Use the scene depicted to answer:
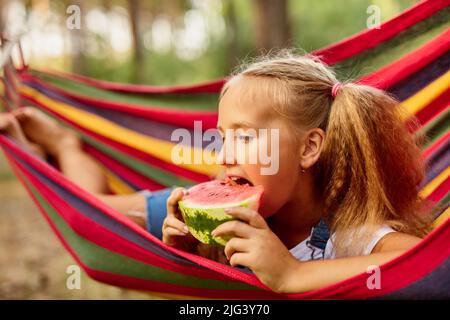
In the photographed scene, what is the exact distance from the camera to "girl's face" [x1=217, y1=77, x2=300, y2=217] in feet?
5.49

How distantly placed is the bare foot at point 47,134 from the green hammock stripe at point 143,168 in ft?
0.25

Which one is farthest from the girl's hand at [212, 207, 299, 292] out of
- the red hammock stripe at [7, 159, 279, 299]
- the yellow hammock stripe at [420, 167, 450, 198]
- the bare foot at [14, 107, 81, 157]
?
the bare foot at [14, 107, 81, 157]

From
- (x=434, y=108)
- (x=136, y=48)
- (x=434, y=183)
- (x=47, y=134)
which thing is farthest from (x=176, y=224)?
(x=136, y=48)

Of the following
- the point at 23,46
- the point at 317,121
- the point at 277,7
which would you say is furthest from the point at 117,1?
the point at 317,121

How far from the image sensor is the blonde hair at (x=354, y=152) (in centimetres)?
170

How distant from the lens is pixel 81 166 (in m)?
2.82

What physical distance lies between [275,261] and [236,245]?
11cm

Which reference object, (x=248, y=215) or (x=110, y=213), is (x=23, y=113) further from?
(x=248, y=215)

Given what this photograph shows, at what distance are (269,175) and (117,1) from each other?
20574 mm

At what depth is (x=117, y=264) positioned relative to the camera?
208 cm

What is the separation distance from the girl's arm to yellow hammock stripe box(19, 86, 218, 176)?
3.93 feet

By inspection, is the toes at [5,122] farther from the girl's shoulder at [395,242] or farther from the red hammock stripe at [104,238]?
the girl's shoulder at [395,242]

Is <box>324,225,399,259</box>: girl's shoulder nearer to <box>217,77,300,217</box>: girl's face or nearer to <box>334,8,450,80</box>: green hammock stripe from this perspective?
<box>217,77,300,217</box>: girl's face
